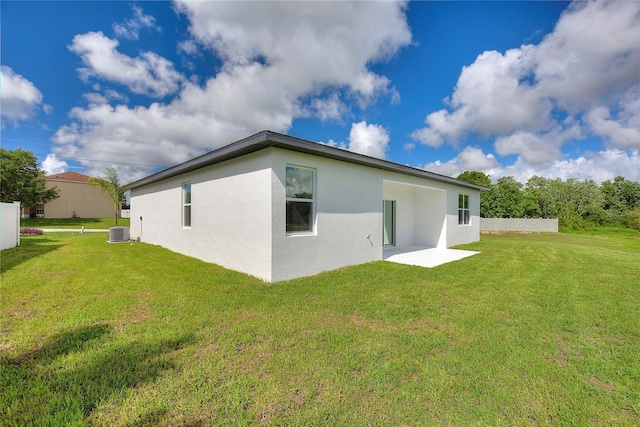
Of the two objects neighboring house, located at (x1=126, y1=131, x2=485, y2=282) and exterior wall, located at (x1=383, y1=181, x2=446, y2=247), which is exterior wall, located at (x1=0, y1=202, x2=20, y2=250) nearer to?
neighboring house, located at (x1=126, y1=131, x2=485, y2=282)

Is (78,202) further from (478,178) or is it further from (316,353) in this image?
(478,178)

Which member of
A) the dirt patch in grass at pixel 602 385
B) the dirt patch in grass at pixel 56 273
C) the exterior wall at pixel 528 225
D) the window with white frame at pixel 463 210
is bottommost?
the dirt patch in grass at pixel 602 385

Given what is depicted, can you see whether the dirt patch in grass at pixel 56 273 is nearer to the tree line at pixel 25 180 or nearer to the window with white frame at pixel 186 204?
the window with white frame at pixel 186 204

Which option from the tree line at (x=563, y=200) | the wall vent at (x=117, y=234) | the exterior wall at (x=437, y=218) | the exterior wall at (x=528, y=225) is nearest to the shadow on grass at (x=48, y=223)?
the wall vent at (x=117, y=234)

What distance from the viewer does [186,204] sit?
8.89 meters

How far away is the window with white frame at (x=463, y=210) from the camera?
492 inches

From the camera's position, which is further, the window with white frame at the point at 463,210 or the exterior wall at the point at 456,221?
the window with white frame at the point at 463,210

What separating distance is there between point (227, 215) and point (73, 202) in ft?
137

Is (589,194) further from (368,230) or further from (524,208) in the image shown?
(368,230)

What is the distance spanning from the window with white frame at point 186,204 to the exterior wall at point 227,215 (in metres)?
0.16

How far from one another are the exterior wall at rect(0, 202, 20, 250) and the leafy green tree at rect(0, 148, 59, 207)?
23.7 m

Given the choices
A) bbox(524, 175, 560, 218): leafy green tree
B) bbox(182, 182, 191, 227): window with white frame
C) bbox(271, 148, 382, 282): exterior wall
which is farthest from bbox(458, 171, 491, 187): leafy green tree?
bbox(182, 182, 191, 227): window with white frame

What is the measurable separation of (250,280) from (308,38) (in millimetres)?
7781

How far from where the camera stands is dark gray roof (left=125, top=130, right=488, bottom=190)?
516 cm
